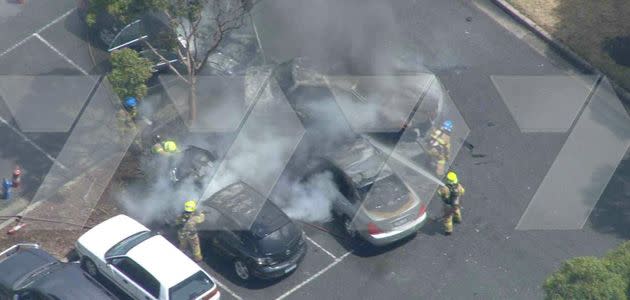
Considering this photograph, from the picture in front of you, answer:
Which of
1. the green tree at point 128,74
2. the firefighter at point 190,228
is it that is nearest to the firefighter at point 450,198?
the firefighter at point 190,228

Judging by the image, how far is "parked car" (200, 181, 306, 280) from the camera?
18969 mm

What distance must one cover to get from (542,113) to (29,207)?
13.8 meters

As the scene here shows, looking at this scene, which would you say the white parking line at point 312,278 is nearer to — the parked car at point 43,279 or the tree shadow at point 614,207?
the parked car at point 43,279

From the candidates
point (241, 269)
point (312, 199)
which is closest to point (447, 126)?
point (312, 199)

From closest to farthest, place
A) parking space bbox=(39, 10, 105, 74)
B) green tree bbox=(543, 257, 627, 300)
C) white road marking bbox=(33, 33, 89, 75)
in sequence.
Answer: green tree bbox=(543, 257, 627, 300)
white road marking bbox=(33, 33, 89, 75)
parking space bbox=(39, 10, 105, 74)

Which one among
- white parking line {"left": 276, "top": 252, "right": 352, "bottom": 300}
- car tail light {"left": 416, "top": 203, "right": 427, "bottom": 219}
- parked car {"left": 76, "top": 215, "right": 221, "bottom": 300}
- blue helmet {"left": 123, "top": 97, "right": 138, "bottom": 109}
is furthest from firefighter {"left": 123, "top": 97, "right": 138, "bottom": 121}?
car tail light {"left": 416, "top": 203, "right": 427, "bottom": 219}

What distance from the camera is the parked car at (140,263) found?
1784 centimetres

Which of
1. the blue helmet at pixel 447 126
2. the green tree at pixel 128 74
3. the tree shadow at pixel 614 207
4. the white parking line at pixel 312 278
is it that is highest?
the green tree at pixel 128 74

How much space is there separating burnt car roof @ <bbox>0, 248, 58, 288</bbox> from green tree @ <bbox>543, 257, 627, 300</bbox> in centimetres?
1042

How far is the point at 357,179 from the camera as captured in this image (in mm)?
20344

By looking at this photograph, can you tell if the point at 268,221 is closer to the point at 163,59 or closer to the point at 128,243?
the point at 128,243

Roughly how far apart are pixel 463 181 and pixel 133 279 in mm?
8796

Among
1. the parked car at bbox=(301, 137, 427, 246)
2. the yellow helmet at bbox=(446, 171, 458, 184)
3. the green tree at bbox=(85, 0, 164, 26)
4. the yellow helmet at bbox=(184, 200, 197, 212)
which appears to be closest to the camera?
the yellow helmet at bbox=(184, 200, 197, 212)

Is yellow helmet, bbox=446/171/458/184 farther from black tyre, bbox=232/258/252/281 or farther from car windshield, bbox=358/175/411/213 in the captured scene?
black tyre, bbox=232/258/252/281
